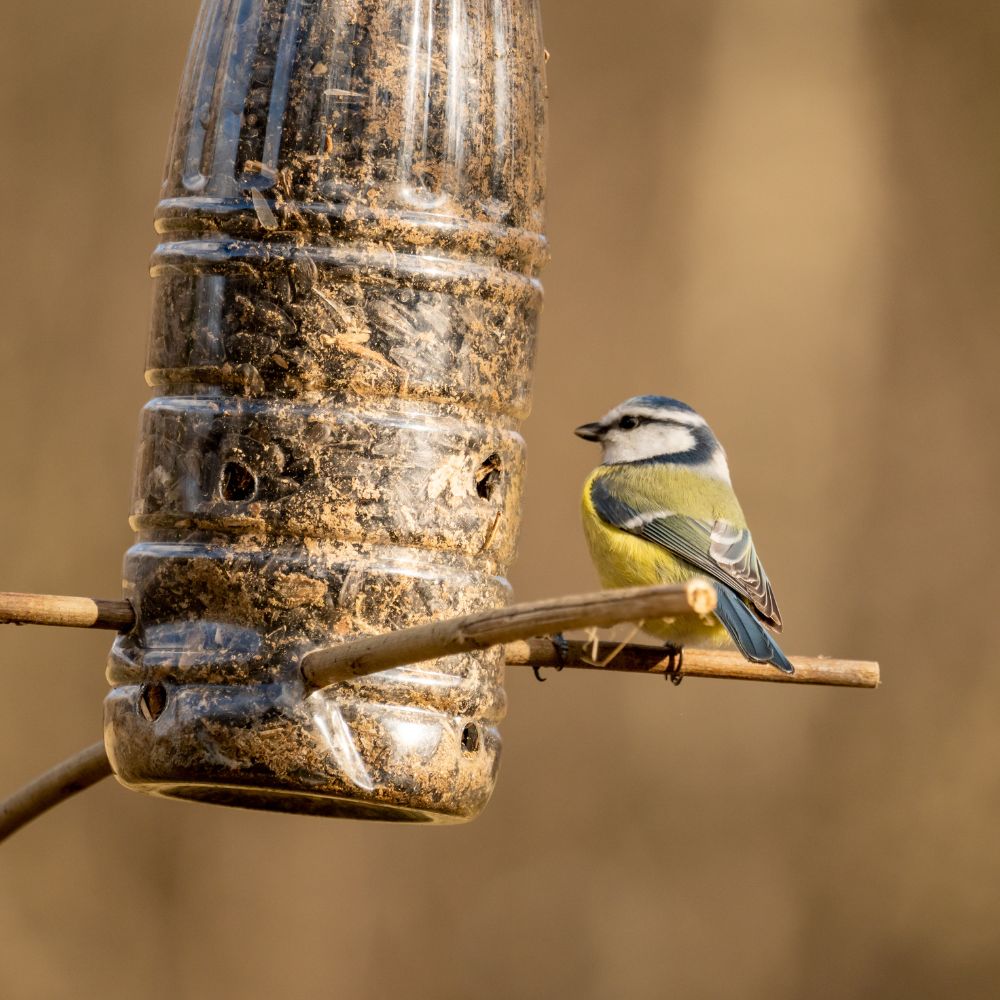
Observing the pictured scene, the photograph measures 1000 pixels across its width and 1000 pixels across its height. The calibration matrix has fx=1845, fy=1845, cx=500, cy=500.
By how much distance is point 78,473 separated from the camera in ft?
23.0

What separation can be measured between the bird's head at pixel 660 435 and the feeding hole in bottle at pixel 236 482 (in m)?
1.90

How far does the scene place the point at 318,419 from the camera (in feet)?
10.8

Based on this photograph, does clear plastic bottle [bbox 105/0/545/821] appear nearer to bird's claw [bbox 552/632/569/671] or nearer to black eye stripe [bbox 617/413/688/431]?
bird's claw [bbox 552/632/569/671]

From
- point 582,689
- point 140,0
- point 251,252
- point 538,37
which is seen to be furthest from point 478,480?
point 140,0

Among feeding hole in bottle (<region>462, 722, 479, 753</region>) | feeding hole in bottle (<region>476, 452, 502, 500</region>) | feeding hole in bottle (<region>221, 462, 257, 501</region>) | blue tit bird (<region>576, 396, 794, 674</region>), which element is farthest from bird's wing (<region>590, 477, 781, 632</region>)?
feeding hole in bottle (<region>221, 462, 257, 501</region>)

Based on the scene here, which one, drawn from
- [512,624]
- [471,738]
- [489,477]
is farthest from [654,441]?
[512,624]

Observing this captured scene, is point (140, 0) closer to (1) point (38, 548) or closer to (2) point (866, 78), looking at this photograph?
(1) point (38, 548)

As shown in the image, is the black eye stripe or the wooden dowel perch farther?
the black eye stripe

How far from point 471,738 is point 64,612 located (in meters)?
0.79

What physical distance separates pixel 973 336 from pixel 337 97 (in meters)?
4.86

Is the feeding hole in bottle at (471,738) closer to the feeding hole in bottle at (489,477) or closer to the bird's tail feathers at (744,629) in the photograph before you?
the feeding hole in bottle at (489,477)

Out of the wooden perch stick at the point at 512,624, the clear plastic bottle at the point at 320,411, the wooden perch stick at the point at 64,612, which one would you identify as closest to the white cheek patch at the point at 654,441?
the clear plastic bottle at the point at 320,411

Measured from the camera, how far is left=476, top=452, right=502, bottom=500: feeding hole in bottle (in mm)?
3514

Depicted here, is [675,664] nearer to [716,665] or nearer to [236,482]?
[716,665]
